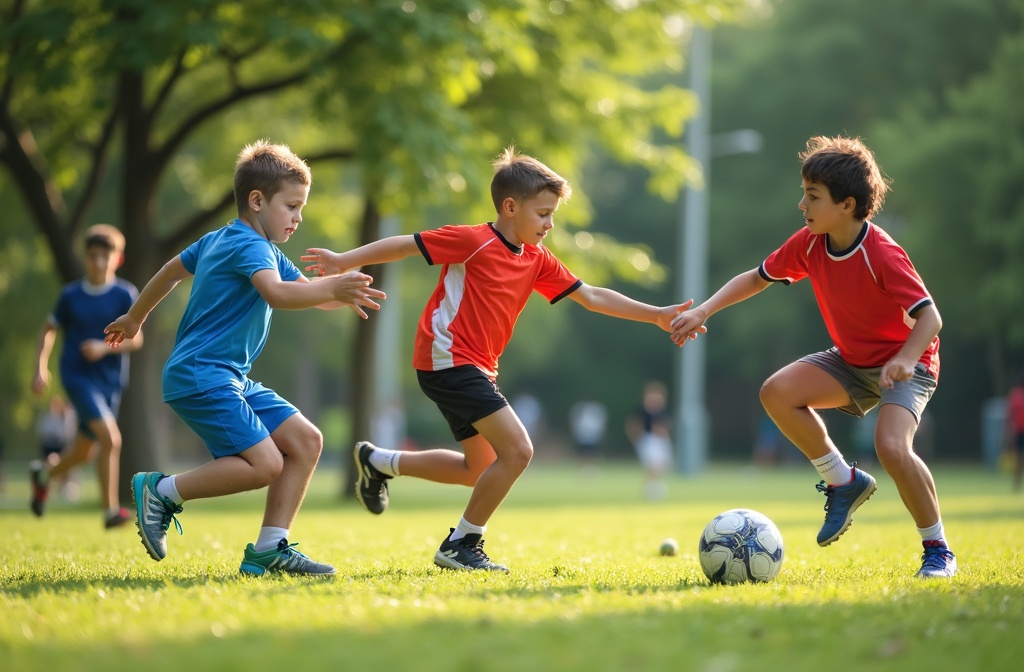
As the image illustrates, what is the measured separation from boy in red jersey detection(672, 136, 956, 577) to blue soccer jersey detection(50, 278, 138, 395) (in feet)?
19.8

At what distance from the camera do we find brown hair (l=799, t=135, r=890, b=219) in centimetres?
609

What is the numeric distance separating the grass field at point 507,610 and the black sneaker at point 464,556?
0.15 m

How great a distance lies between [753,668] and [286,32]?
9.98m

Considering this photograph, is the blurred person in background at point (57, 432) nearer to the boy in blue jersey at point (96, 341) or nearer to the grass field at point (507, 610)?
the boy in blue jersey at point (96, 341)

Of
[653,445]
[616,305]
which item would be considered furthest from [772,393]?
[653,445]

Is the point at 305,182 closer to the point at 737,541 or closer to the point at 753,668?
the point at 737,541

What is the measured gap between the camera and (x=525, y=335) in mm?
44312

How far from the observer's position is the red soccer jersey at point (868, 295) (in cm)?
595

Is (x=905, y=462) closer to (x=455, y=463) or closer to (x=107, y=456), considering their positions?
(x=455, y=463)

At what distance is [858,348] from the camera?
6.25m

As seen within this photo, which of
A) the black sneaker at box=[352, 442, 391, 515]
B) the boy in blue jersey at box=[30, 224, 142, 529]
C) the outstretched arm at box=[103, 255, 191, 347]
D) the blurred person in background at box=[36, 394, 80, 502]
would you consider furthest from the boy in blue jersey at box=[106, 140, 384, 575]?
the blurred person in background at box=[36, 394, 80, 502]

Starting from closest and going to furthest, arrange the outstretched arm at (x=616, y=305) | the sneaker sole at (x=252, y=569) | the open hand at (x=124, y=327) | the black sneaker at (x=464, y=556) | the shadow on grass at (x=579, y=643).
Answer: the shadow on grass at (x=579, y=643), the sneaker sole at (x=252, y=569), the black sneaker at (x=464, y=556), the open hand at (x=124, y=327), the outstretched arm at (x=616, y=305)

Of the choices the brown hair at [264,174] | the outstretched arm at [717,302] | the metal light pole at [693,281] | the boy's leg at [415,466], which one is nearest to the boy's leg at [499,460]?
the boy's leg at [415,466]

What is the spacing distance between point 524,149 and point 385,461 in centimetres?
941
